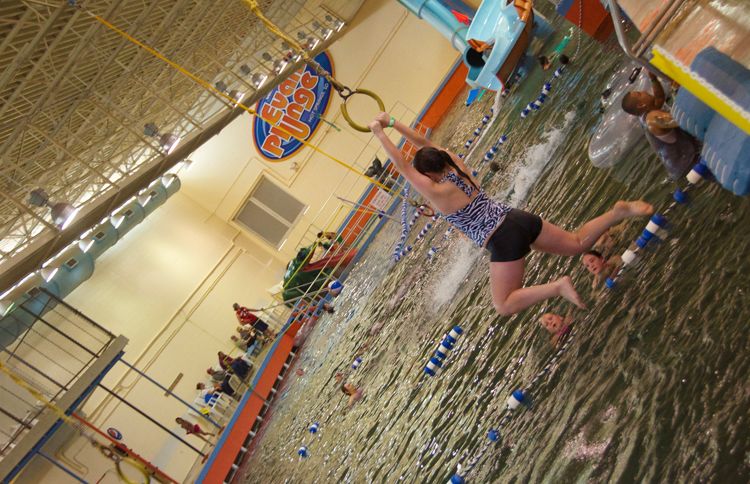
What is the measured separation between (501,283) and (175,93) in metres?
9.22

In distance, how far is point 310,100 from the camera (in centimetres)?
1605

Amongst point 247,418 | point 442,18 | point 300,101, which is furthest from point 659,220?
point 300,101

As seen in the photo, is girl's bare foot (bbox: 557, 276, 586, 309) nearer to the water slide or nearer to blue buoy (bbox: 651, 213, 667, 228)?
blue buoy (bbox: 651, 213, 667, 228)

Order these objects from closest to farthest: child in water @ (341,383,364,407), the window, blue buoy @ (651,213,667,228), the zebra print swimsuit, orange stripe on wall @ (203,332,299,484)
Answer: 1. blue buoy @ (651,213,667,228)
2. the zebra print swimsuit
3. child in water @ (341,383,364,407)
4. orange stripe on wall @ (203,332,299,484)
5. the window

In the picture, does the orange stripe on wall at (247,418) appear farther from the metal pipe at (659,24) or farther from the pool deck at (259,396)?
the metal pipe at (659,24)

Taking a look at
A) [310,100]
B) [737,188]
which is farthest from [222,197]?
[737,188]

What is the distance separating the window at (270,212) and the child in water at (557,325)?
1334 cm

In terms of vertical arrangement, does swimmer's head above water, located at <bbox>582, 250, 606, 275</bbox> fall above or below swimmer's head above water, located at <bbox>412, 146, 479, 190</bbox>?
below

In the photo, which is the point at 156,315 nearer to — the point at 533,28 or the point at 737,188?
the point at 533,28

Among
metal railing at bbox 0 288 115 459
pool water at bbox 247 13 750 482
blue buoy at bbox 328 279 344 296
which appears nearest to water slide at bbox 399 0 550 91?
pool water at bbox 247 13 750 482

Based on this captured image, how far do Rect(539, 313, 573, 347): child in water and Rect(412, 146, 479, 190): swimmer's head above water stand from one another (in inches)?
30.3

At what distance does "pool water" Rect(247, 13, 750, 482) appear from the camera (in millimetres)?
2457

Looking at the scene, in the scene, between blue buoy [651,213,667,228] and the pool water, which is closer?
the pool water

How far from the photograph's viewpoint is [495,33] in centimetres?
835
